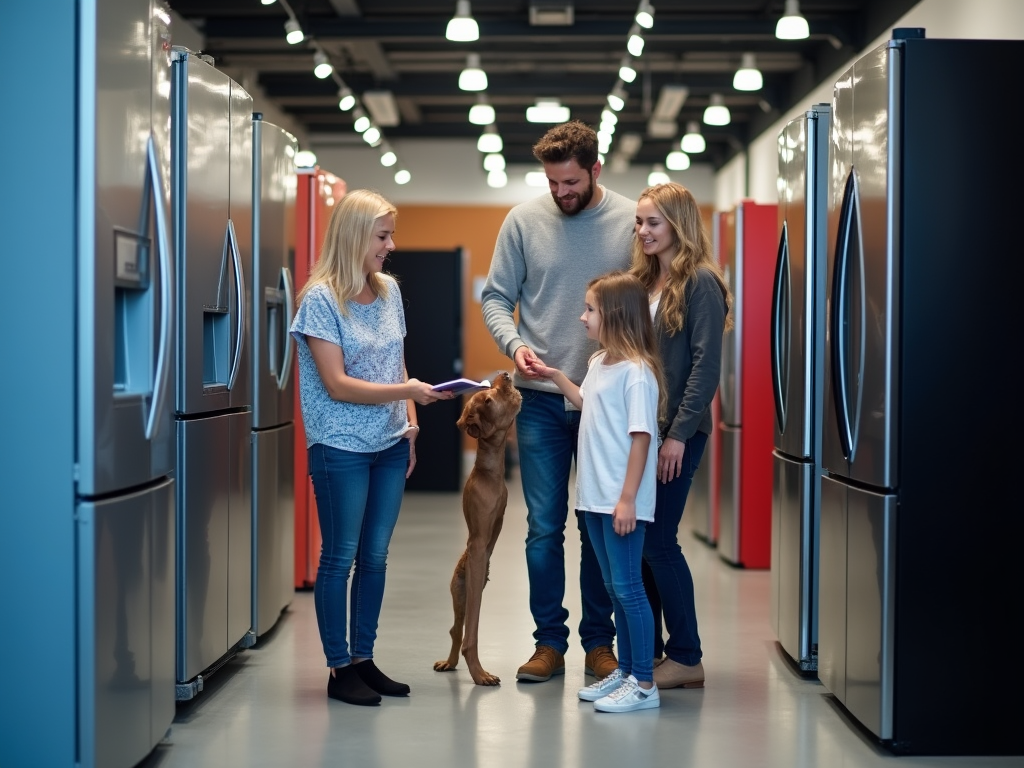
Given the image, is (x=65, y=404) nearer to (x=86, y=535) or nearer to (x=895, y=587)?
(x=86, y=535)

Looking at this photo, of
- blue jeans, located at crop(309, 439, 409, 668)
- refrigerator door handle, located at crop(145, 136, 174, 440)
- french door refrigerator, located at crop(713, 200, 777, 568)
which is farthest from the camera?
french door refrigerator, located at crop(713, 200, 777, 568)

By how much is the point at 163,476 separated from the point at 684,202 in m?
1.83

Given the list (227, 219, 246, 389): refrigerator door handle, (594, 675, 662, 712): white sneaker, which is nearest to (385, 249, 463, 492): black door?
(227, 219, 246, 389): refrigerator door handle

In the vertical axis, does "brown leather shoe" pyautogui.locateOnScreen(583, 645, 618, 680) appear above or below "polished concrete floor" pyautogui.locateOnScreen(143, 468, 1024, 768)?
above

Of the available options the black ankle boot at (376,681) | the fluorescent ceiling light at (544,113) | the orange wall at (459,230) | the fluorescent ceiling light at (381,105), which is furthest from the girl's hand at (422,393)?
the orange wall at (459,230)

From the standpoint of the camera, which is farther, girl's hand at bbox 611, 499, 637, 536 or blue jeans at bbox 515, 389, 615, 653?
blue jeans at bbox 515, 389, 615, 653

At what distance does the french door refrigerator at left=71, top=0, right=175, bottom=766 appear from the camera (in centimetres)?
269

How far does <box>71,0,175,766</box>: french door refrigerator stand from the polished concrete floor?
0.41m

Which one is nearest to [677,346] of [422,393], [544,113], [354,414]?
[422,393]

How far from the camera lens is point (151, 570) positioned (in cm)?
304

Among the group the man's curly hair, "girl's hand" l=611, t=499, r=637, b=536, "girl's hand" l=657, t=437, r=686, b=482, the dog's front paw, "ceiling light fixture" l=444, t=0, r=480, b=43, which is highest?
"ceiling light fixture" l=444, t=0, r=480, b=43

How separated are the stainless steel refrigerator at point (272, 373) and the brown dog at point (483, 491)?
3.32 ft

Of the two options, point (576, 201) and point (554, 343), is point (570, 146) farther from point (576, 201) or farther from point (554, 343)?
point (554, 343)

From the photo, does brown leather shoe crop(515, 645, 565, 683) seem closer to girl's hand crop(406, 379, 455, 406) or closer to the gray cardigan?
the gray cardigan
